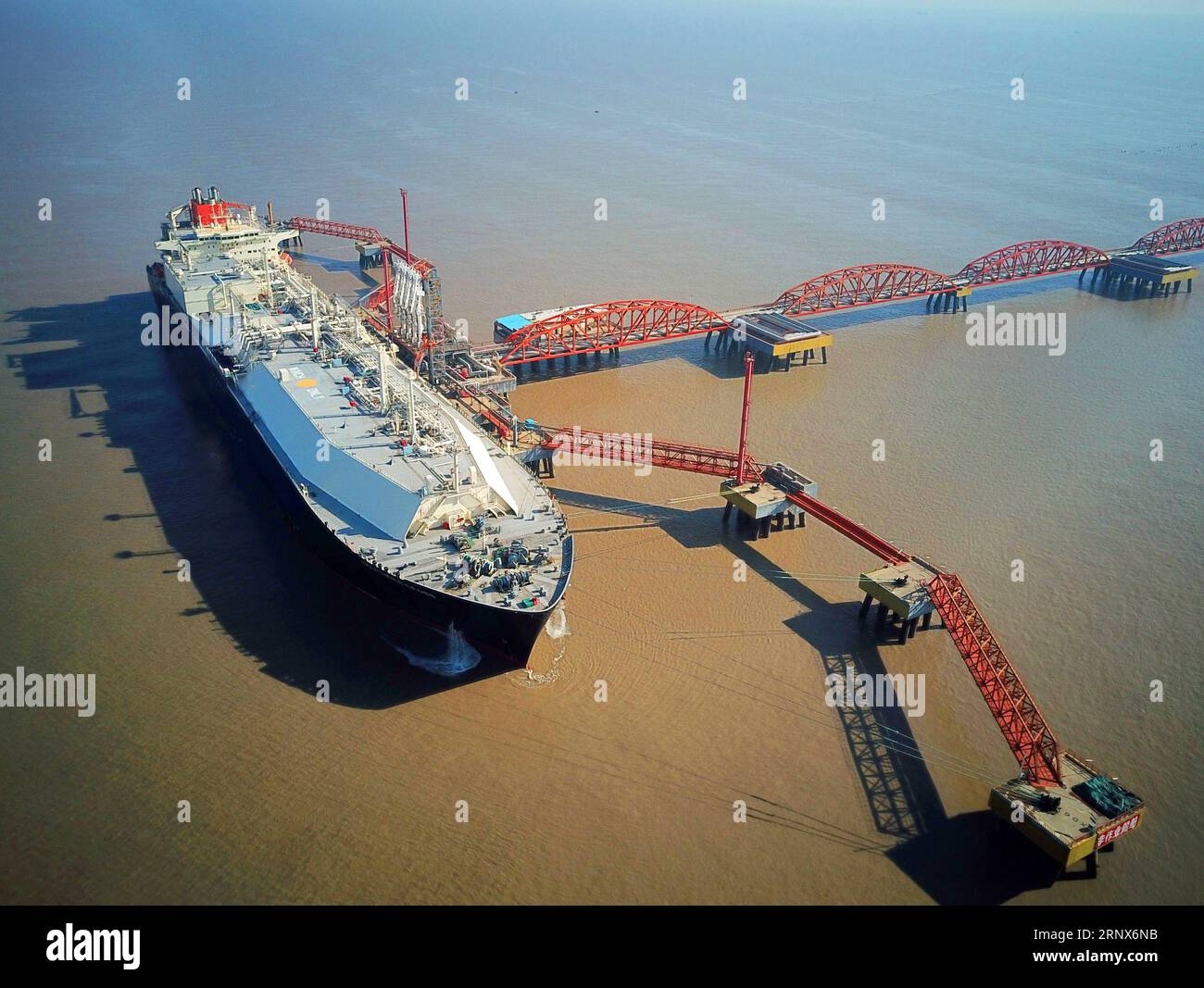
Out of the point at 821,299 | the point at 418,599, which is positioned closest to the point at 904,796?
the point at 418,599

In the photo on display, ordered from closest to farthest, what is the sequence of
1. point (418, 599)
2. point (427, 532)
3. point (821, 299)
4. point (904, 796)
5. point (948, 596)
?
point (904, 796)
point (418, 599)
point (948, 596)
point (427, 532)
point (821, 299)

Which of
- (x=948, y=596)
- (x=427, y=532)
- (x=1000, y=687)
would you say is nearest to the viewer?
(x=1000, y=687)

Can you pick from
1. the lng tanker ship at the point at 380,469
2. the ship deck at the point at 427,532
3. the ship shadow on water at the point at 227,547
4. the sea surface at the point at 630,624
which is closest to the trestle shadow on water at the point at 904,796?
the sea surface at the point at 630,624

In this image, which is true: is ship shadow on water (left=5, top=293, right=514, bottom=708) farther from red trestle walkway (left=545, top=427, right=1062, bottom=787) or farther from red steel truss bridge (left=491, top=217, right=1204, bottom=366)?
red steel truss bridge (left=491, top=217, right=1204, bottom=366)

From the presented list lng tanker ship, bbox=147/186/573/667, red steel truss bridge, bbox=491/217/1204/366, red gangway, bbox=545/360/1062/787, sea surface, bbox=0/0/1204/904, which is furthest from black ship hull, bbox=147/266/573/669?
red steel truss bridge, bbox=491/217/1204/366

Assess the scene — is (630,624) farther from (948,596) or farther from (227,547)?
(227,547)

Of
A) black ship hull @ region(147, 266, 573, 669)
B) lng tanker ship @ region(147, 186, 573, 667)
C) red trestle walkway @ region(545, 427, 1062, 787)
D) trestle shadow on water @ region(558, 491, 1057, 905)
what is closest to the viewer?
trestle shadow on water @ region(558, 491, 1057, 905)
